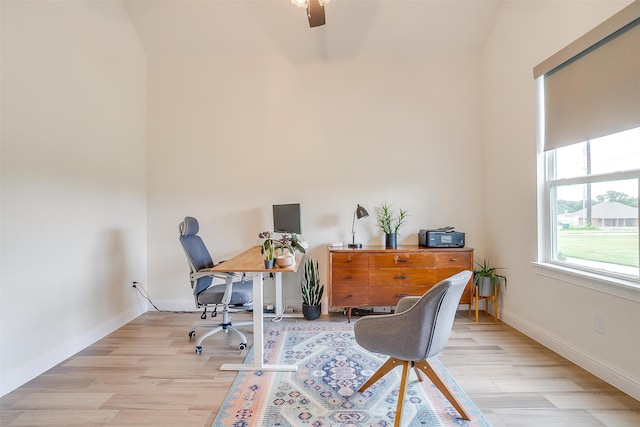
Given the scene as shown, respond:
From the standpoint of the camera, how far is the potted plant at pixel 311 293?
321 centimetres

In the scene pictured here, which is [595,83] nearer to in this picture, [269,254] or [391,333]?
[391,333]

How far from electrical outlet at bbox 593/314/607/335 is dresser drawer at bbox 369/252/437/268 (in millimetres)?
1284

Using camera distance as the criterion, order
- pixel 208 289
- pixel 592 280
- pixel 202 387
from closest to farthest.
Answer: pixel 202 387, pixel 592 280, pixel 208 289

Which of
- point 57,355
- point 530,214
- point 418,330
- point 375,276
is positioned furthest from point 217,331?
point 530,214

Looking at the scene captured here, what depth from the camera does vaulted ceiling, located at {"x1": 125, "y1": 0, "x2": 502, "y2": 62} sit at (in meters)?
3.12

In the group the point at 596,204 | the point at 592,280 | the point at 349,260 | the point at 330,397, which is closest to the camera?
the point at 330,397

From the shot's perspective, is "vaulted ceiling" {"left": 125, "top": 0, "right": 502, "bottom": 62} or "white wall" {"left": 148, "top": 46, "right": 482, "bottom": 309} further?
"white wall" {"left": 148, "top": 46, "right": 482, "bottom": 309}

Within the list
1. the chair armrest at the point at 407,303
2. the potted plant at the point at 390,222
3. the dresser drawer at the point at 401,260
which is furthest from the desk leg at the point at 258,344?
the potted plant at the point at 390,222

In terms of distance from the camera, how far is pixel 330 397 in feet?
6.08

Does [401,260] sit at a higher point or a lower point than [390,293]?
higher

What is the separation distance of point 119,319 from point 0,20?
8.65ft

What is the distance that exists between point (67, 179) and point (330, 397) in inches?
106

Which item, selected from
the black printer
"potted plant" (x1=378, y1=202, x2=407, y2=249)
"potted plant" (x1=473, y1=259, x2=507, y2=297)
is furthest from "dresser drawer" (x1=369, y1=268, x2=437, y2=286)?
"potted plant" (x1=473, y1=259, x2=507, y2=297)

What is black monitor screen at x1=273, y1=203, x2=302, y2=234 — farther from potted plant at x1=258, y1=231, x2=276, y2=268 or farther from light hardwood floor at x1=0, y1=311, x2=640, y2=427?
light hardwood floor at x1=0, y1=311, x2=640, y2=427
